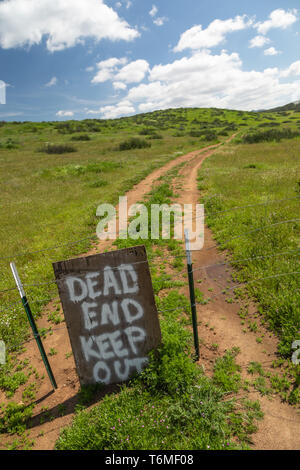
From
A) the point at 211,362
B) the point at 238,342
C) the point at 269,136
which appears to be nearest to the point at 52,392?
the point at 211,362

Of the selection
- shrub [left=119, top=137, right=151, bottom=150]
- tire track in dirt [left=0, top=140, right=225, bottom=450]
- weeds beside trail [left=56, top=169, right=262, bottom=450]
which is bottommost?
tire track in dirt [left=0, top=140, right=225, bottom=450]

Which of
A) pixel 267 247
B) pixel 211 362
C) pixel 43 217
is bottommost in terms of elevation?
pixel 211 362

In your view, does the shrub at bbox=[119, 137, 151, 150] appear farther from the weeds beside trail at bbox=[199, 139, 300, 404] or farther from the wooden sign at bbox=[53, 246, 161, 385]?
the wooden sign at bbox=[53, 246, 161, 385]

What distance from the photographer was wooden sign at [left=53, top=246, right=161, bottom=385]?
3768 mm

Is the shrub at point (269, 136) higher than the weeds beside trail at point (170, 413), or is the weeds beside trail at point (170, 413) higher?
the shrub at point (269, 136)

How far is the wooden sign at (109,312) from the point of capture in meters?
3.77

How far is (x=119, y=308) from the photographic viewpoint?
3885 millimetres

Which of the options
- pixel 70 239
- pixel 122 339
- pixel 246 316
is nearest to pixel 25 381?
pixel 122 339

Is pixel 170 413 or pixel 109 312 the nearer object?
pixel 170 413

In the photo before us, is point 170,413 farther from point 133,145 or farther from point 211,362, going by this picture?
point 133,145

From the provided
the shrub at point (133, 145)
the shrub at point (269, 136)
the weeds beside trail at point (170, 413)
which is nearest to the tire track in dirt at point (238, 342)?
the weeds beside trail at point (170, 413)

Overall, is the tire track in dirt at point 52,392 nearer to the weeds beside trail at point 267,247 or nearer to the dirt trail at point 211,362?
the dirt trail at point 211,362

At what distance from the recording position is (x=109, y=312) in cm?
386

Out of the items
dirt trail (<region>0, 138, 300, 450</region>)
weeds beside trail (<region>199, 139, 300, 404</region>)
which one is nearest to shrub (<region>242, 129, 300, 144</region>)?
weeds beside trail (<region>199, 139, 300, 404</region>)
